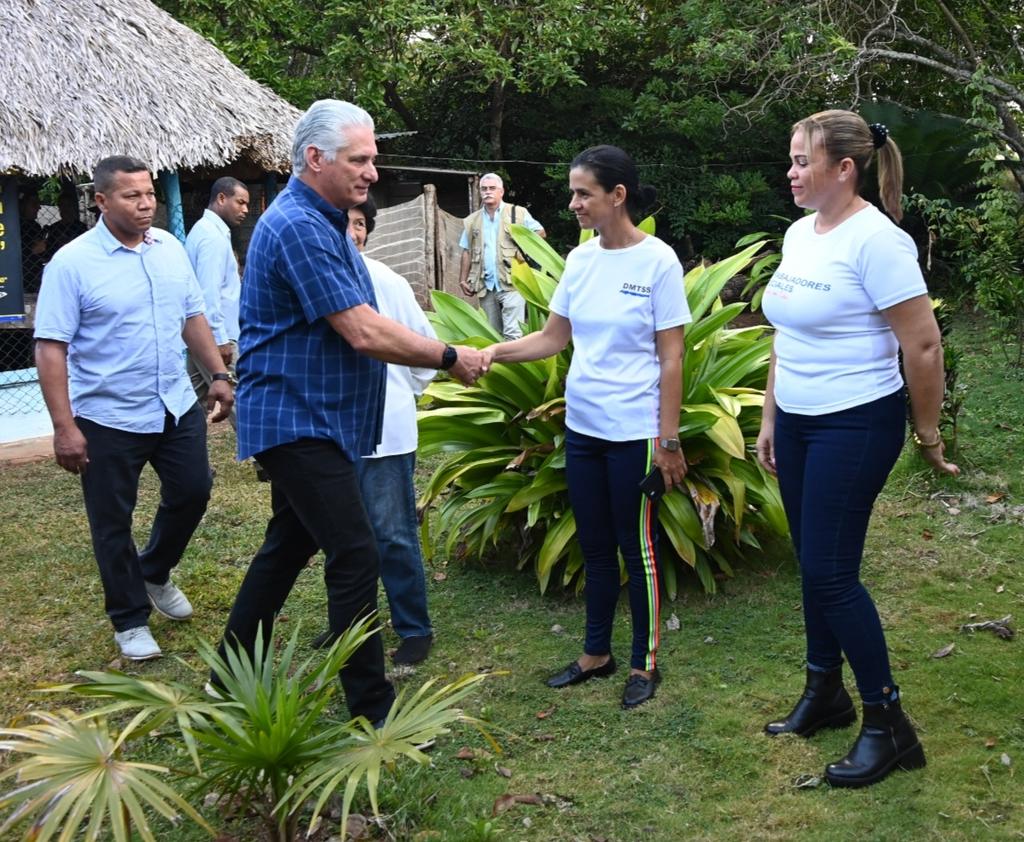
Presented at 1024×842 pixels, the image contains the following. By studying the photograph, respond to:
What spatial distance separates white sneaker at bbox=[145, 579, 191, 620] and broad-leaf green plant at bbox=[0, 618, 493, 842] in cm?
211

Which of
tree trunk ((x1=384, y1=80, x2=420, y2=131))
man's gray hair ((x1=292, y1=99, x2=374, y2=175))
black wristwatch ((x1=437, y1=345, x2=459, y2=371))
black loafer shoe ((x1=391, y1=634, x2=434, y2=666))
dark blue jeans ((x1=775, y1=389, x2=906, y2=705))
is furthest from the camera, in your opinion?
tree trunk ((x1=384, y1=80, x2=420, y2=131))

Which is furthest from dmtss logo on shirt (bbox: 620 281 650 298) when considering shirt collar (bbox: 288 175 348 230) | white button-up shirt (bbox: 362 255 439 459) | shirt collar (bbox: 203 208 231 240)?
shirt collar (bbox: 203 208 231 240)

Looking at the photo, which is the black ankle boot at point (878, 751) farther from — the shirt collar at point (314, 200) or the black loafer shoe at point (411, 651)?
the shirt collar at point (314, 200)

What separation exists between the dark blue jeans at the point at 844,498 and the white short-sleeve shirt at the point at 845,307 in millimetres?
70

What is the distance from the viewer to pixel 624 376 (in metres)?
4.29

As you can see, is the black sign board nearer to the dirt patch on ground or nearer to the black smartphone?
the dirt patch on ground

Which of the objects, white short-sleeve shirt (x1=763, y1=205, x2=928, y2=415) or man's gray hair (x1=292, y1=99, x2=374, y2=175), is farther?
man's gray hair (x1=292, y1=99, x2=374, y2=175)

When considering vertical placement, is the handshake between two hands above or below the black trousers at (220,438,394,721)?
above

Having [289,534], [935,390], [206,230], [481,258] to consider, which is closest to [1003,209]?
[481,258]

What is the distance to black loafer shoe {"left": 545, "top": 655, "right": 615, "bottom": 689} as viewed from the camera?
4.59 m

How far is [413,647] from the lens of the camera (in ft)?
16.4

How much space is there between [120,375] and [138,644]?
116 centimetres

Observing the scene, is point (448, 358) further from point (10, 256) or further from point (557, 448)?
point (10, 256)

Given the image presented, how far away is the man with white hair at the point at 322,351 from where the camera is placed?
12.1 ft
